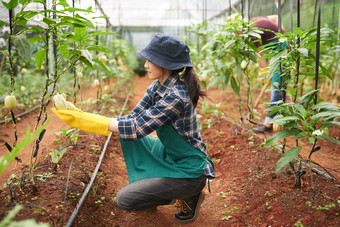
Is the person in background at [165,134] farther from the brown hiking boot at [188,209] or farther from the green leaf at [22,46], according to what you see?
the green leaf at [22,46]

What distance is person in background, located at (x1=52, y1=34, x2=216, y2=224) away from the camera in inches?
61.2

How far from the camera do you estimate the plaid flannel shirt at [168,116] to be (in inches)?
61.1

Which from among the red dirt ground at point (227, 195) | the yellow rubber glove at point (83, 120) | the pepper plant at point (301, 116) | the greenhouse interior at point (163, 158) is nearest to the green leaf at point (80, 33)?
the greenhouse interior at point (163, 158)

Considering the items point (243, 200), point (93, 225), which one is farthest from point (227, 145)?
point (93, 225)

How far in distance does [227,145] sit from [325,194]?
1.23 metres

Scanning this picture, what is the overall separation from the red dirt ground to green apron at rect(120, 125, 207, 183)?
0.34m

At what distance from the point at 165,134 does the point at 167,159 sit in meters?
0.20

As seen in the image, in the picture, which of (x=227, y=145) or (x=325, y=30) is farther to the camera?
(x=227, y=145)

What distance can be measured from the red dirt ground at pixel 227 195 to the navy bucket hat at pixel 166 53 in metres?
0.93

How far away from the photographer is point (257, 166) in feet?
7.43

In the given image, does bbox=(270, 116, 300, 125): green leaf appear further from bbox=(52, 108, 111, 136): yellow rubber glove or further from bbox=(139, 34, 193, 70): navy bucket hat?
bbox=(52, 108, 111, 136): yellow rubber glove

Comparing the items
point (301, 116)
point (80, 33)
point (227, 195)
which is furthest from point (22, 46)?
point (227, 195)

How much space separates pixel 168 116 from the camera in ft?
5.21

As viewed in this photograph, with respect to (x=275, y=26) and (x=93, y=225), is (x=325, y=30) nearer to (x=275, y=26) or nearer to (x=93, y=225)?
(x=275, y=26)
